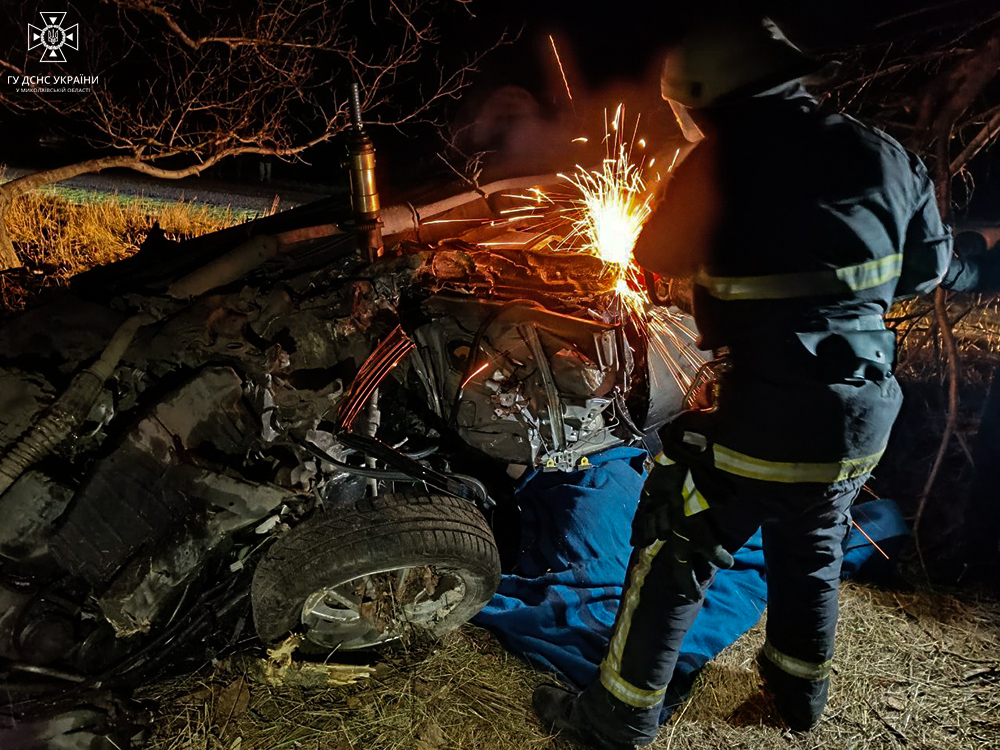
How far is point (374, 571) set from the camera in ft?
8.23

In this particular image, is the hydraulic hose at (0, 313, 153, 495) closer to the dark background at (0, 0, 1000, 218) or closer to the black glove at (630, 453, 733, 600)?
the black glove at (630, 453, 733, 600)

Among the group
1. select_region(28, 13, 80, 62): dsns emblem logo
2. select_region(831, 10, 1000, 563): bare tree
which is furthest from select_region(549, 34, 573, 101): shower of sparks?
select_region(831, 10, 1000, 563): bare tree

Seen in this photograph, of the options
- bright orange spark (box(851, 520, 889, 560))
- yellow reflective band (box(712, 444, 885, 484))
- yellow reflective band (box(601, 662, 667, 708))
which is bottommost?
bright orange spark (box(851, 520, 889, 560))

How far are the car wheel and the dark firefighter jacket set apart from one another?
1.09 m

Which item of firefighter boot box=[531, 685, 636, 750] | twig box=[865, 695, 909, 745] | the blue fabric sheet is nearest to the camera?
firefighter boot box=[531, 685, 636, 750]

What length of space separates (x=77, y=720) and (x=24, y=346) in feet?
5.07

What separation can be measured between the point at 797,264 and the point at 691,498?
866 mm

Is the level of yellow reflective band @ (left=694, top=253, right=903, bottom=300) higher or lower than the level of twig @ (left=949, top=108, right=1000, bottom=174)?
lower

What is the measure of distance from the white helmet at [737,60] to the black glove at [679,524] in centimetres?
128

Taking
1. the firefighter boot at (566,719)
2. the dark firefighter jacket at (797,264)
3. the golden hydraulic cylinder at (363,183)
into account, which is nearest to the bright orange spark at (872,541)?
the dark firefighter jacket at (797,264)

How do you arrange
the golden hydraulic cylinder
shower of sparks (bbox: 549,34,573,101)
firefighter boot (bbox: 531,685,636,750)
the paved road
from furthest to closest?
the paved road, shower of sparks (bbox: 549,34,573,101), the golden hydraulic cylinder, firefighter boot (bbox: 531,685,636,750)

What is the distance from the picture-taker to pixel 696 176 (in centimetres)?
210

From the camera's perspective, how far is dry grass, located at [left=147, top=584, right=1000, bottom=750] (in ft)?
8.79

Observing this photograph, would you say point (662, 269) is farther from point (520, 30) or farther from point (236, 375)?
point (520, 30)
